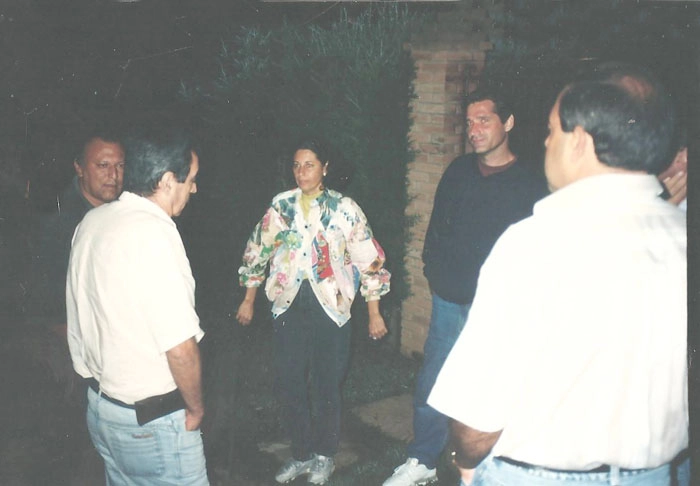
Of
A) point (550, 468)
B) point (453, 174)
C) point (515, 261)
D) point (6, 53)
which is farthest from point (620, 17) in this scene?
point (6, 53)

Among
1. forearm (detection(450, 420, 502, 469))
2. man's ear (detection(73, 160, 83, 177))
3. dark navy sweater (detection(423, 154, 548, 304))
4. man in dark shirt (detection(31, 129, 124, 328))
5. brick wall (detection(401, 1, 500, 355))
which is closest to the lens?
forearm (detection(450, 420, 502, 469))

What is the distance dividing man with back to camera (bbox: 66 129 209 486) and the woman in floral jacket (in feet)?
3.84

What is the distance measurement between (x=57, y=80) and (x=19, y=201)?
73 centimetres

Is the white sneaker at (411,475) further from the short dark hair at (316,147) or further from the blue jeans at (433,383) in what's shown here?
the short dark hair at (316,147)

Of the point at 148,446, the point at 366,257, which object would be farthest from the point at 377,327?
the point at 148,446

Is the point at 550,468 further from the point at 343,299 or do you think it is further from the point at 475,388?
the point at 343,299

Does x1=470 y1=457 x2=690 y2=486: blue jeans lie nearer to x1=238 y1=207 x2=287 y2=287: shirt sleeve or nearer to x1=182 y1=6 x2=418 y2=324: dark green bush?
x1=238 y1=207 x2=287 y2=287: shirt sleeve

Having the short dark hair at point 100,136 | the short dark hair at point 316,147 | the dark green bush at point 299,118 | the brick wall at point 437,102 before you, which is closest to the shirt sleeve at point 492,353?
the short dark hair at point 316,147

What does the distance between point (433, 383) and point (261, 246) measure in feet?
4.18

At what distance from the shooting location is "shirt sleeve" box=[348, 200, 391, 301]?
3092 millimetres

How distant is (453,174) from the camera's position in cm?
307

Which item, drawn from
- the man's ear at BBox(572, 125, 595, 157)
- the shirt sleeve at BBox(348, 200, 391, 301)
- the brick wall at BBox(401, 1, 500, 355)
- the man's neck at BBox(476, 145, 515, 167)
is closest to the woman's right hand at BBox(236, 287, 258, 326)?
the shirt sleeve at BBox(348, 200, 391, 301)

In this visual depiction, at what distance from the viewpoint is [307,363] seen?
3.15 meters

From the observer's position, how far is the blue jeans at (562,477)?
1.34 meters
